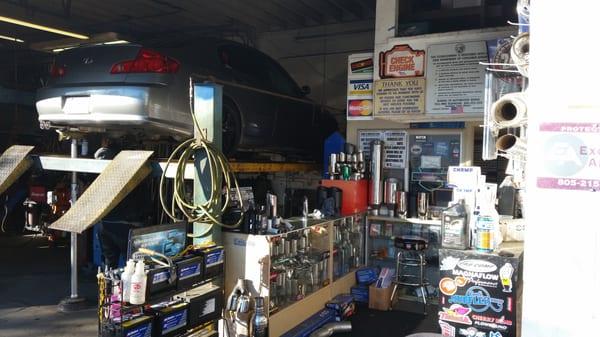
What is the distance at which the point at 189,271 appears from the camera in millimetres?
3209

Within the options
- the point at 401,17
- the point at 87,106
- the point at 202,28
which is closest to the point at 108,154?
the point at 87,106

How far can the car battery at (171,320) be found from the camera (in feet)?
9.67

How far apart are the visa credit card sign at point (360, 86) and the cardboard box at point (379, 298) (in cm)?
204

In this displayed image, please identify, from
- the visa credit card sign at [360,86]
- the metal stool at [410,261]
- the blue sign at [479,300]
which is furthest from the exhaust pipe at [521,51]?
the visa credit card sign at [360,86]

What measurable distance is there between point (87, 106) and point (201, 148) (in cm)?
142

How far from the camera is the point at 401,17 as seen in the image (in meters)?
5.70

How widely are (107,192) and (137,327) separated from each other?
119cm

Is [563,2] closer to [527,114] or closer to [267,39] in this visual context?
[527,114]

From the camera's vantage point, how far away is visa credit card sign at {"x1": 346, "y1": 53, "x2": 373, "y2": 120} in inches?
221

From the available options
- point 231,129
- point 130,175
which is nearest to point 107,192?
point 130,175

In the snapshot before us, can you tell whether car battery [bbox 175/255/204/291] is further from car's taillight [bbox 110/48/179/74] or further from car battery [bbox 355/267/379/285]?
car battery [bbox 355/267/379/285]

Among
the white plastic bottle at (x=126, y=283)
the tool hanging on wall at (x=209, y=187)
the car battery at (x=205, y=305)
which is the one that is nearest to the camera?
the white plastic bottle at (x=126, y=283)

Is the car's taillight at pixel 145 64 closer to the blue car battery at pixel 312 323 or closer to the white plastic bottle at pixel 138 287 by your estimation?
the white plastic bottle at pixel 138 287

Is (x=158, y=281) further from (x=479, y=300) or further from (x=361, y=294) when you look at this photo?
(x=361, y=294)
